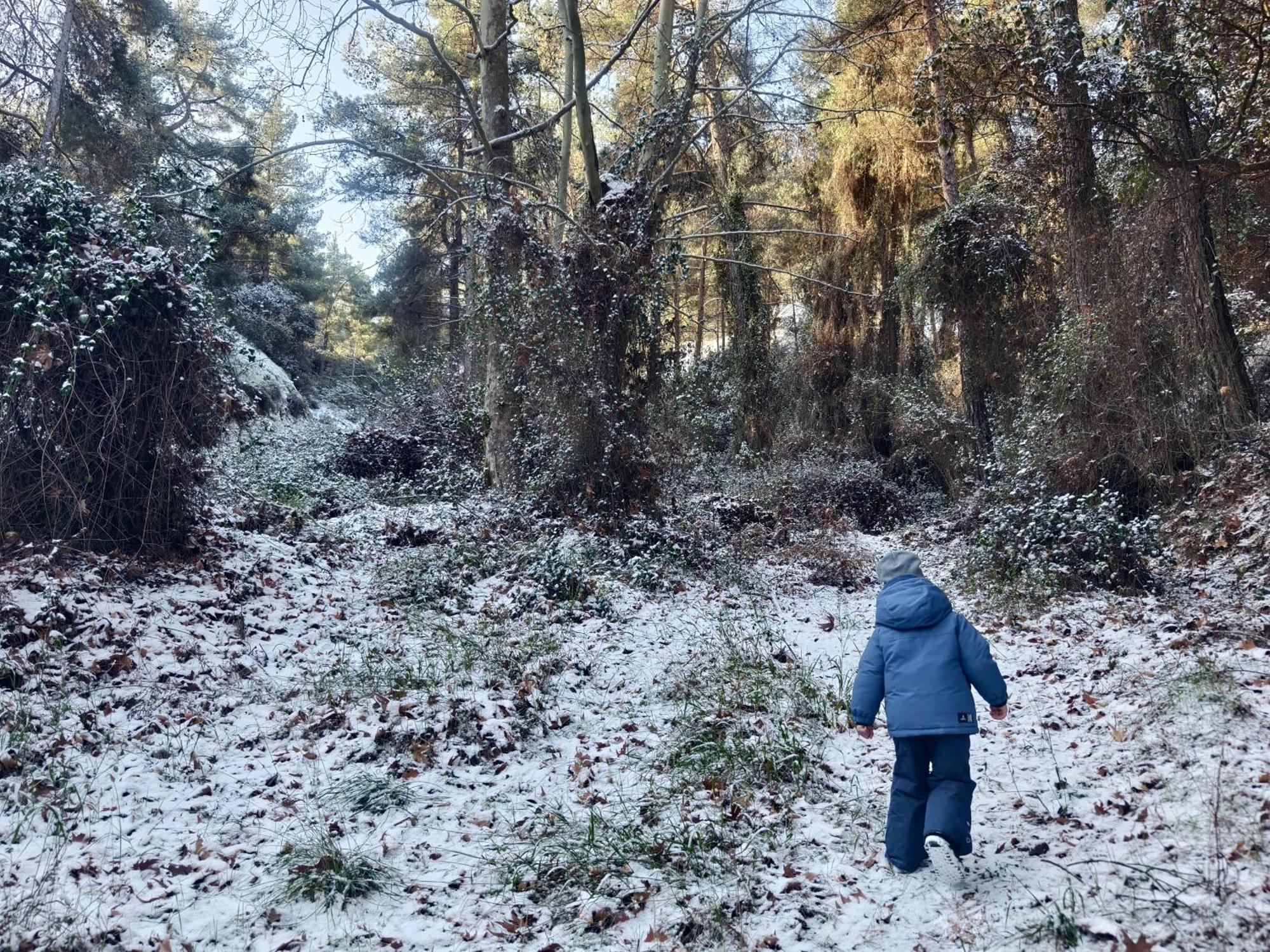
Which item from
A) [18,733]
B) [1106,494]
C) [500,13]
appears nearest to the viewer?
[18,733]

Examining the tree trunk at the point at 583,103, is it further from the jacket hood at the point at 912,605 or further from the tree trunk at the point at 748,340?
the jacket hood at the point at 912,605

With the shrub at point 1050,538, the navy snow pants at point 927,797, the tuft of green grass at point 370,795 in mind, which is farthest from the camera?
the shrub at point 1050,538

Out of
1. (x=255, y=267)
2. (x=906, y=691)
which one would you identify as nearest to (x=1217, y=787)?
(x=906, y=691)

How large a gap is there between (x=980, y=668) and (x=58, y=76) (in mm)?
14509

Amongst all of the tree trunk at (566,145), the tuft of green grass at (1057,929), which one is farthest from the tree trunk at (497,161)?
the tuft of green grass at (1057,929)

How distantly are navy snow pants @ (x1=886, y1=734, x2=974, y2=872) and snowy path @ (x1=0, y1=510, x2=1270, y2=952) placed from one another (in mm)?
167

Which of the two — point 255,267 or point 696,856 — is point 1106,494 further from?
point 255,267

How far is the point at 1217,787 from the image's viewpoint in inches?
146

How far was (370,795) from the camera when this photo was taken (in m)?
4.41

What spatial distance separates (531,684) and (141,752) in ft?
8.06

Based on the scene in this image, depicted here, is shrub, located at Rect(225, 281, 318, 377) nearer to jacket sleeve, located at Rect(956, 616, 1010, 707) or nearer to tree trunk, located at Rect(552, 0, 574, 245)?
tree trunk, located at Rect(552, 0, 574, 245)

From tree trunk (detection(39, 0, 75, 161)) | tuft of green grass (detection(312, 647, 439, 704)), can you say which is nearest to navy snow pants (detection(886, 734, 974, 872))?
tuft of green grass (detection(312, 647, 439, 704))

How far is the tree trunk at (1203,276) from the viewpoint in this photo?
25.9 feet

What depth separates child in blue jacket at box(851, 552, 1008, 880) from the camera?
3.56 m
